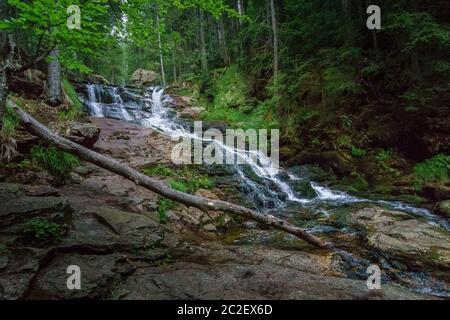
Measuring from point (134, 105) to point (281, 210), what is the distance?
46.9 ft

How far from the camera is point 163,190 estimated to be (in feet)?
17.9

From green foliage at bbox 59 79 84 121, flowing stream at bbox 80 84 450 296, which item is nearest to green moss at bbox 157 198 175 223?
flowing stream at bbox 80 84 450 296

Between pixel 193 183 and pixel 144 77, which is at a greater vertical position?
pixel 144 77

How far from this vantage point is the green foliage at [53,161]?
6.45 m

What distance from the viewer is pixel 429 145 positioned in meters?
10.2

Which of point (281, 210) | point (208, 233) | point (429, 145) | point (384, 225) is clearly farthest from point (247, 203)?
point (429, 145)

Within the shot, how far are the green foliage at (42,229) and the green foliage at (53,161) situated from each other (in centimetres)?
248

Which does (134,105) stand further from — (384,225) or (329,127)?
(384,225)

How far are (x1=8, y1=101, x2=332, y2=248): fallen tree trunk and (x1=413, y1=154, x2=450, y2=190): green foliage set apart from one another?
5.54 metres

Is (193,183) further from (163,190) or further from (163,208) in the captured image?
(163,190)

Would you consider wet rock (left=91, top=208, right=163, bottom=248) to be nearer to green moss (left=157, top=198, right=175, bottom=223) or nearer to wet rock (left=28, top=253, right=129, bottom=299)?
wet rock (left=28, top=253, right=129, bottom=299)

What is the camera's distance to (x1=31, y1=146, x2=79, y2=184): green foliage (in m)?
6.45

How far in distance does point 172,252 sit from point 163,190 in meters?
1.10

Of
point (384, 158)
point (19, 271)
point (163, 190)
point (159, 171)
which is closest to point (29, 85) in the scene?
point (159, 171)
